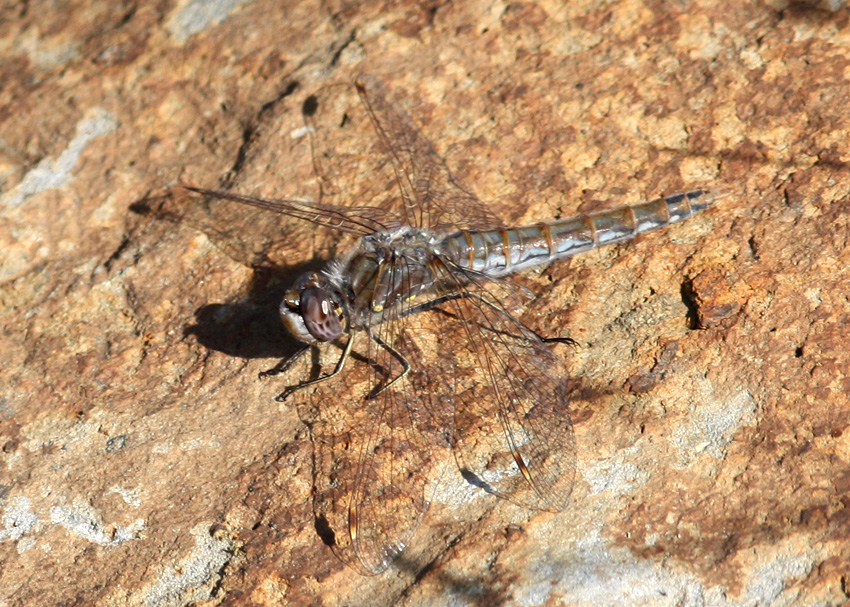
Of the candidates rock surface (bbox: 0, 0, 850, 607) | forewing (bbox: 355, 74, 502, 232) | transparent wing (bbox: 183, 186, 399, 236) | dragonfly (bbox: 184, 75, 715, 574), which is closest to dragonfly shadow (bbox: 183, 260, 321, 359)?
rock surface (bbox: 0, 0, 850, 607)

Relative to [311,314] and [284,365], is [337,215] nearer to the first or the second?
[311,314]

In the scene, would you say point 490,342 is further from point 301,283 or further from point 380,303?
point 301,283

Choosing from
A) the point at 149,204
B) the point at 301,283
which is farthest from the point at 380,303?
the point at 149,204

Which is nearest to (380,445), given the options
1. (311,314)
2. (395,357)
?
(395,357)

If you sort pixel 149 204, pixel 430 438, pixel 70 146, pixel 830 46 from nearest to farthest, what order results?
pixel 430 438
pixel 830 46
pixel 149 204
pixel 70 146

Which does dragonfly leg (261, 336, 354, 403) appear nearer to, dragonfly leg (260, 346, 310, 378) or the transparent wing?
dragonfly leg (260, 346, 310, 378)
